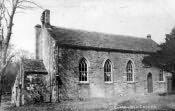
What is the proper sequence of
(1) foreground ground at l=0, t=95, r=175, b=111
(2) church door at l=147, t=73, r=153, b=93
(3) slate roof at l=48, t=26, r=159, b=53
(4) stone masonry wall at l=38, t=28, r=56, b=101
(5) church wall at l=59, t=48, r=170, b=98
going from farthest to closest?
(2) church door at l=147, t=73, r=153, b=93
(3) slate roof at l=48, t=26, r=159, b=53
(5) church wall at l=59, t=48, r=170, b=98
(4) stone masonry wall at l=38, t=28, r=56, b=101
(1) foreground ground at l=0, t=95, r=175, b=111

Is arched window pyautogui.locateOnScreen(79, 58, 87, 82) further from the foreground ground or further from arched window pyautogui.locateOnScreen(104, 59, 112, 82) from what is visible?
the foreground ground

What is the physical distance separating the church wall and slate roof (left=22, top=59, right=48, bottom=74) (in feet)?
9.68

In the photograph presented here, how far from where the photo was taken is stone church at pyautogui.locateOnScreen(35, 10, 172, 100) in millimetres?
28344

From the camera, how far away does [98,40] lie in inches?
1297

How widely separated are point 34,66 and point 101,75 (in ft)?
27.1

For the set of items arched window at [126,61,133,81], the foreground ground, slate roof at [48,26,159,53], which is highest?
slate roof at [48,26,159,53]

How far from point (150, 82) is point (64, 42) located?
48.2 feet

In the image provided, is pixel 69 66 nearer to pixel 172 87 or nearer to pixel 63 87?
pixel 63 87

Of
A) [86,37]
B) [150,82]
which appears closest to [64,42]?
[86,37]

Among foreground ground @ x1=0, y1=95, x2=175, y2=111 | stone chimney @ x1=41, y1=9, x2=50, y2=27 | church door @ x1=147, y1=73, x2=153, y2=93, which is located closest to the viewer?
foreground ground @ x1=0, y1=95, x2=175, y2=111

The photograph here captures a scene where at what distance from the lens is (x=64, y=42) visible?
28.8m

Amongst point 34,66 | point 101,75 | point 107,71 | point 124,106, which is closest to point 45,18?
point 34,66

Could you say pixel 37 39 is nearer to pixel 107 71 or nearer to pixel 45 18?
pixel 45 18

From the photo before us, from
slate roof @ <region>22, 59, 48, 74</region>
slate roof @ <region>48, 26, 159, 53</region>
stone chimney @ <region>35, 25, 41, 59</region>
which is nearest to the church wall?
slate roof @ <region>48, 26, 159, 53</region>
